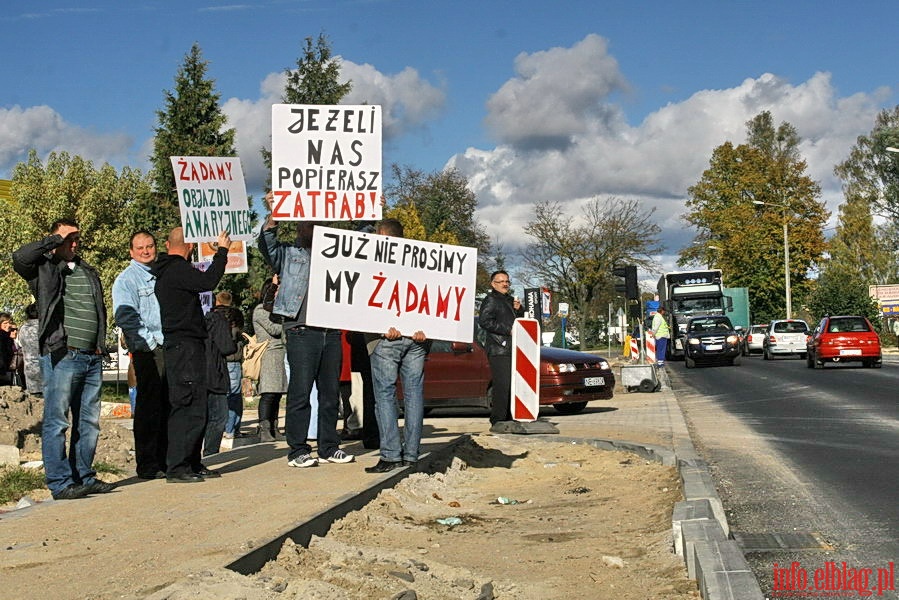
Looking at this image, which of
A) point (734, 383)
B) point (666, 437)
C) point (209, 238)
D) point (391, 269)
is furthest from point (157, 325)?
point (734, 383)

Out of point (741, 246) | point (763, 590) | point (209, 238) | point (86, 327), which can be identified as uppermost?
point (741, 246)

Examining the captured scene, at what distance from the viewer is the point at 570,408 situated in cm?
2031

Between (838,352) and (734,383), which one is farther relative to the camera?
(838,352)

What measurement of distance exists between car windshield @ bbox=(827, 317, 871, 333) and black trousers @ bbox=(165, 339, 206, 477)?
3102 cm

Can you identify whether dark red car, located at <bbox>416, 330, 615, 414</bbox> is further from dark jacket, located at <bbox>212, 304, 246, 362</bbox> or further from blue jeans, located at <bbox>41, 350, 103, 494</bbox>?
blue jeans, located at <bbox>41, 350, 103, 494</bbox>

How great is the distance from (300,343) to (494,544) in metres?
3.11

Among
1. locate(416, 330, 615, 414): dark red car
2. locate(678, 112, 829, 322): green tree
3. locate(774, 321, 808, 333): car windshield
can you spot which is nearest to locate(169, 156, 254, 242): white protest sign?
locate(416, 330, 615, 414): dark red car

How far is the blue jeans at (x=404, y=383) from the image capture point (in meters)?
9.79

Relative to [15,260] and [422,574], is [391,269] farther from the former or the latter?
[422,574]

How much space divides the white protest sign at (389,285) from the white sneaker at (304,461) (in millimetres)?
1203

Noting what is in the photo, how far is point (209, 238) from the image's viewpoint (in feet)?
47.3

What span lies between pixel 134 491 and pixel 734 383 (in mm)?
22836

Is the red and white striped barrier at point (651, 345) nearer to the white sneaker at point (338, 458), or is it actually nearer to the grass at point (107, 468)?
the grass at point (107, 468)

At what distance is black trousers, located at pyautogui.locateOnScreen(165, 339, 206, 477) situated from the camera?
915 centimetres
